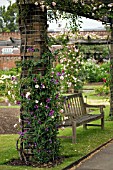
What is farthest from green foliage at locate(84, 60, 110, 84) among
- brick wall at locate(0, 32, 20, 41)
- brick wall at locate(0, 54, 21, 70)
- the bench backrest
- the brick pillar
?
the brick pillar

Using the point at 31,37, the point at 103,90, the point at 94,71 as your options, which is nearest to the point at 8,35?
the point at 94,71

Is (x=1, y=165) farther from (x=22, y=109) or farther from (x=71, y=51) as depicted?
(x=71, y=51)

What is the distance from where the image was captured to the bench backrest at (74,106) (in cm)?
1038

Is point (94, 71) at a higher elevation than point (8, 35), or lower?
lower

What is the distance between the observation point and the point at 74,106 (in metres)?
10.7

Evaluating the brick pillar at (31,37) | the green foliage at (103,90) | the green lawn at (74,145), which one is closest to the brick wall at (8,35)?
the green foliage at (103,90)

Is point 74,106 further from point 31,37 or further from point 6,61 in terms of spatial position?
point 6,61

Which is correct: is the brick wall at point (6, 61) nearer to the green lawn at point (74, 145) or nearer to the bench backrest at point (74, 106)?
the green lawn at point (74, 145)

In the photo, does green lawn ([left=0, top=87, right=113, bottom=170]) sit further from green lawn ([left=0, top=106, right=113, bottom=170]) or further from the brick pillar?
the brick pillar

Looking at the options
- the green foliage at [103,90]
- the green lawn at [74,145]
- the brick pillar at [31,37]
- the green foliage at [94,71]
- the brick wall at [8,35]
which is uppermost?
the brick pillar at [31,37]

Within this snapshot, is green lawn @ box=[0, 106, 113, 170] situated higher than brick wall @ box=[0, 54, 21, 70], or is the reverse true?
green lawn @ box=[0, 106, 113, 170]

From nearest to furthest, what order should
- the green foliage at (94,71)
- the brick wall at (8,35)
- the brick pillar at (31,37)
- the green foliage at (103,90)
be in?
the brick pillar at (31,37) → the green foliage at (103,90) → the green foliage at (94,71) → the brick wall at (8,35)

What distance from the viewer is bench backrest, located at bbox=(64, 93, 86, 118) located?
10375 mm

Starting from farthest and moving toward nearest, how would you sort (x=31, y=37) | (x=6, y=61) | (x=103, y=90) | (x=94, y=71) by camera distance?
(x=6, y=61), (x=94, y=71), (x=103, y=90), (x=31, y=37)
